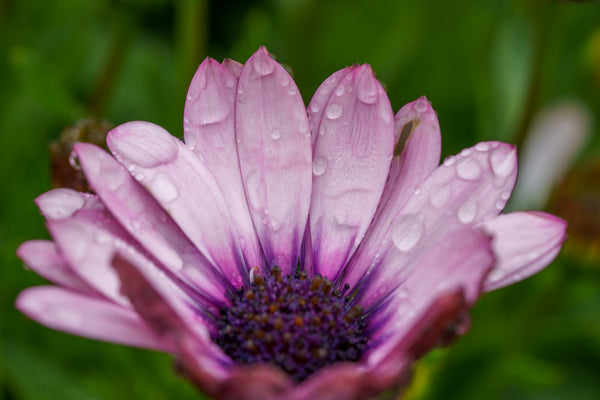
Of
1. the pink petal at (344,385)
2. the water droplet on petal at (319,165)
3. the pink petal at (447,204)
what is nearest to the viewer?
the pink petal at (344,385)

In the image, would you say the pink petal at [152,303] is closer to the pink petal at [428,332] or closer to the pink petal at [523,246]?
the pink petal at [428,332]

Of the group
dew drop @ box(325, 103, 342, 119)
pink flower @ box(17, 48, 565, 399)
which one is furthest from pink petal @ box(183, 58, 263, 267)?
dew drop @ box(325, 103, 342, 119)

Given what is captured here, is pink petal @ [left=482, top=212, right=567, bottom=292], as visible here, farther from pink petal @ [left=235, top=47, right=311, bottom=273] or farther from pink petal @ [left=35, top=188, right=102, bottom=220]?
pink petal @ [left=35, top=188, right=102, bottom=220]

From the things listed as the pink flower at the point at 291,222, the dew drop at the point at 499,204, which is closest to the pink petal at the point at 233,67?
the pink flower at the point at 291,222

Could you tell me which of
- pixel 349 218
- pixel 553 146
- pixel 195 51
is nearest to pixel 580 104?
pixel 553 146

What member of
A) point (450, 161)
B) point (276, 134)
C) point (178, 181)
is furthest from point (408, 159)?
point (178, 181)
